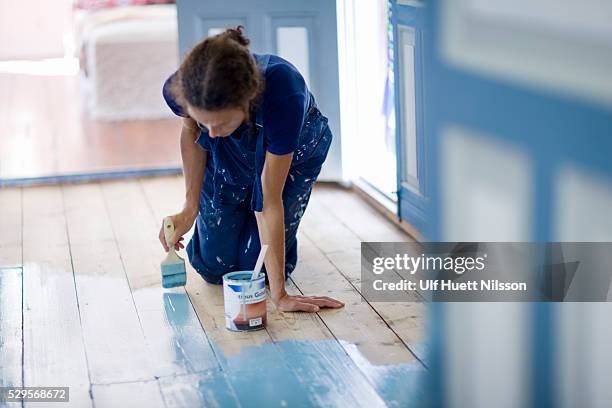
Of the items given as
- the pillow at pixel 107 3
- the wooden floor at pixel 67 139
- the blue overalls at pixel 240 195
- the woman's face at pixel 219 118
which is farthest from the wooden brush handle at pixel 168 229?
the pillow at pixel 107 3

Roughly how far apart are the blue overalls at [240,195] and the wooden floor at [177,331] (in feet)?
0.37

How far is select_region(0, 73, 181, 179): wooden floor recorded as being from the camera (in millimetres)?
5012

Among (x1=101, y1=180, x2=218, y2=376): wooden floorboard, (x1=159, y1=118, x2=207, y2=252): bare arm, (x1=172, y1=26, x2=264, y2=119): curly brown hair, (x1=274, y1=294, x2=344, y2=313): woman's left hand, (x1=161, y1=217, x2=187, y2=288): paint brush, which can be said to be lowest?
(x1=101, y1=180, x2=218, y2=376): wooden floorboard

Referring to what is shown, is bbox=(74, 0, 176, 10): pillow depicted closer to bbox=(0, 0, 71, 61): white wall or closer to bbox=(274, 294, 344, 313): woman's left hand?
bbox=(0, 0, 71, 61): white wall

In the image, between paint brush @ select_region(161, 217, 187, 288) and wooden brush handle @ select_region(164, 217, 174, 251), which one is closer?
wooden brush handle @ select_region(164, 217, 174, 251)

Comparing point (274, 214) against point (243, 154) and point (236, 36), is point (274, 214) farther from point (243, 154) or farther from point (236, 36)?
point (236, 36)

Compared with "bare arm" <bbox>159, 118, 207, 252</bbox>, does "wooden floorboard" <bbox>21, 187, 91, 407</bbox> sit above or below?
below

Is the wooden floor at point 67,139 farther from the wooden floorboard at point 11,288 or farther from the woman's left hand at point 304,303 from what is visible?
the woman's left hand at point 304,303

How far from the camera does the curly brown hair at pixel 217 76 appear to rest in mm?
2271

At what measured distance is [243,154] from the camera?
281cm

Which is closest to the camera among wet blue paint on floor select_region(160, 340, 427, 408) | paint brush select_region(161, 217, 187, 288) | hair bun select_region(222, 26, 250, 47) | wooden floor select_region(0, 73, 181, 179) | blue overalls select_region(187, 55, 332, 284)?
wet blue paint on floor select_region(160, 340, 427, 408)

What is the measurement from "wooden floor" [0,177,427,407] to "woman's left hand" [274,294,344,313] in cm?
3

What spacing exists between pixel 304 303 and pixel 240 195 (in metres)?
0.41

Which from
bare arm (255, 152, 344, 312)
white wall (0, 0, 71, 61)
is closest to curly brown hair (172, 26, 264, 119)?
bare arm (255, 152, 344, 312)
